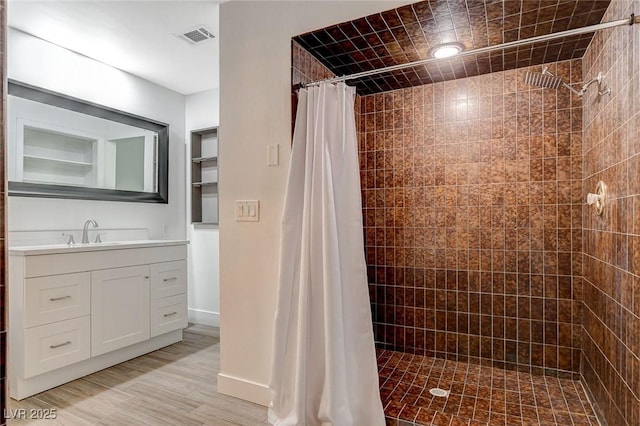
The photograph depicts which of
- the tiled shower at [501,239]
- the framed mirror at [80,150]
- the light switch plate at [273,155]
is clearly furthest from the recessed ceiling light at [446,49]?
the framed mirror at [80,150]

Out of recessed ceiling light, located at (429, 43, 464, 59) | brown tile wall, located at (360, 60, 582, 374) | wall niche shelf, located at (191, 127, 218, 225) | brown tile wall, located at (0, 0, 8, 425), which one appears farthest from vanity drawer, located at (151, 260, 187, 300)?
recessed ceiling light, located at (429, 43, 464, 59)

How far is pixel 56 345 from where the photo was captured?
231 centimetres

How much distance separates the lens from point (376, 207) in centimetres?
289

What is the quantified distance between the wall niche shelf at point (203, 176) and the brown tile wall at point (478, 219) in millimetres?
1780

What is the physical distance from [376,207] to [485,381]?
140 centimetres

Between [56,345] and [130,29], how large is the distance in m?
2.24

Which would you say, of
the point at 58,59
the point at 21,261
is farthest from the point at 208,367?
the point at 58,59

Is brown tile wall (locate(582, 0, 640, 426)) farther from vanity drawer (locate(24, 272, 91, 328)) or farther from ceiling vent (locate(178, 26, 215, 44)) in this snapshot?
vanity drawer (locate(24, 272, 91, 328))

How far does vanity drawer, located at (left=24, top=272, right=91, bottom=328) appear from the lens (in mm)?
2201

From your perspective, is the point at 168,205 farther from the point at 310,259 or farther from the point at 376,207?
the point at 310,259

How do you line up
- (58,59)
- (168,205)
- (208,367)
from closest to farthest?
(208,367)
(58,59)
(168,205)

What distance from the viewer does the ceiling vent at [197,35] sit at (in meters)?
2.62

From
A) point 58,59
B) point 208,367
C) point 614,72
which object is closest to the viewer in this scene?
point 614,72

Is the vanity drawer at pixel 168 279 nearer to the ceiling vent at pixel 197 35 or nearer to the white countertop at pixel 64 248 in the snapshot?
the white countertop at pixel 64 248
